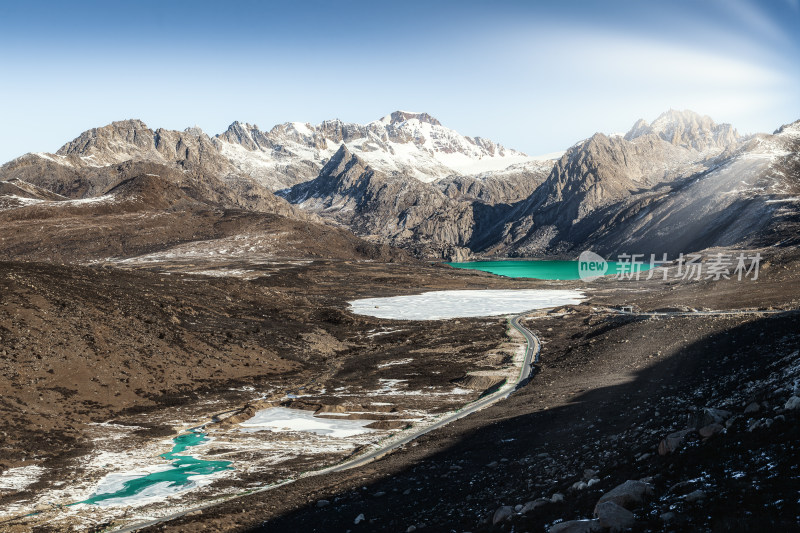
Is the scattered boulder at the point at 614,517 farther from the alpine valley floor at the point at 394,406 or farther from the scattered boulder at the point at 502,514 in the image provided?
the scattered boulder at the point at 502,514

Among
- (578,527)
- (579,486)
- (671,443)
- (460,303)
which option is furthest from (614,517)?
(460,303)

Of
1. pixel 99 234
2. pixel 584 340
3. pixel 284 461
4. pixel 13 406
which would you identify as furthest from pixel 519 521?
pixel 99 234

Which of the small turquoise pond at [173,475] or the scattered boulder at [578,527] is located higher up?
the scattered boulder at [578,527]

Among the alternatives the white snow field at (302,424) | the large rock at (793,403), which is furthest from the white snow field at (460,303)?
the large rock at (793,403)

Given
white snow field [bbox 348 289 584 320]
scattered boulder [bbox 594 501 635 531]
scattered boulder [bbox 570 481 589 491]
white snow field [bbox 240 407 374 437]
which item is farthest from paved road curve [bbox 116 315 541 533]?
white snow field [bbox 348 289 584 320]

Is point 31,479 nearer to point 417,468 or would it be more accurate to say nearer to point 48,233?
point 417,468

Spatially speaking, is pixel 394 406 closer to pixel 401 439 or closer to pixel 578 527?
pixel 401 439
